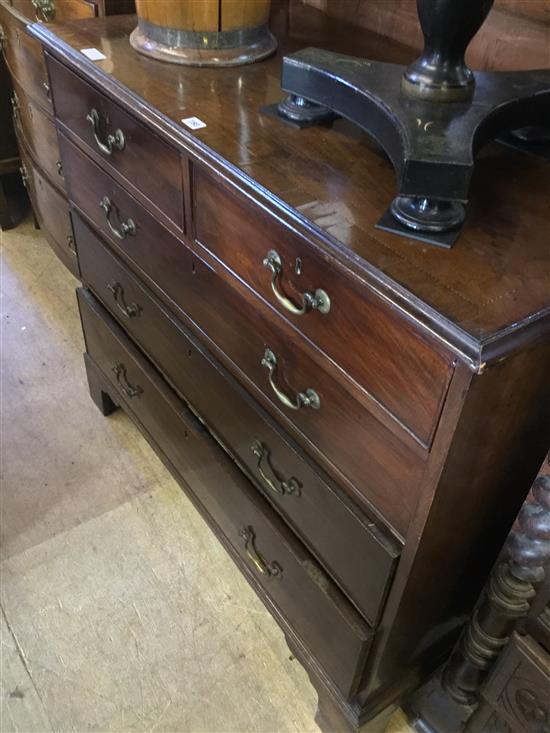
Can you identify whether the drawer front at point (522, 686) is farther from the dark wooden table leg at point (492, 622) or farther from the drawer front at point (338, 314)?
the drawer front at point (338, 314)

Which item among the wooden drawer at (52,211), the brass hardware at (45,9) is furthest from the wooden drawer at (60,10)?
the wooden drawer at (52,211)

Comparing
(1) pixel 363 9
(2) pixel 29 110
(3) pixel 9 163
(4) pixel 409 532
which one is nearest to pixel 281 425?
(4) pixel 409 532

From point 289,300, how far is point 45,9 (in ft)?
3.66

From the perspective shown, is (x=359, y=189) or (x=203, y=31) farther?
(x=203, y=31)

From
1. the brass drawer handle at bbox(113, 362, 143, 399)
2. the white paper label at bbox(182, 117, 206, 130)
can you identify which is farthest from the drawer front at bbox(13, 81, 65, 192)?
the white paper label at bbox(182, 117, 206, 130)

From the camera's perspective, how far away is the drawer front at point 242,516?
2.96 ft

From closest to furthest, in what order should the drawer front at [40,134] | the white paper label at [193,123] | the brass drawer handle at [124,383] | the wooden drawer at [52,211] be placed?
the white paper label at [193,123]
the brass drawer handle at [124,383]
the drawer front at [40,134]
the wooden drawer at [52,211]

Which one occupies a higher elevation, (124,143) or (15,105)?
(124,143)

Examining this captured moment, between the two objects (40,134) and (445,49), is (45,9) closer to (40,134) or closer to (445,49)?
(40,134)

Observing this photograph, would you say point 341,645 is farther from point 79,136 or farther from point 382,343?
point 79,136

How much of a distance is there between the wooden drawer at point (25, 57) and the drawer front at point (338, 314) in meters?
0.89

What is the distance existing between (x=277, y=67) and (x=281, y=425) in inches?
20.4

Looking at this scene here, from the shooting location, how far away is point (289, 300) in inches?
28.4

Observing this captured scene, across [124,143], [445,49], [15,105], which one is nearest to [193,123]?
[124,143]
